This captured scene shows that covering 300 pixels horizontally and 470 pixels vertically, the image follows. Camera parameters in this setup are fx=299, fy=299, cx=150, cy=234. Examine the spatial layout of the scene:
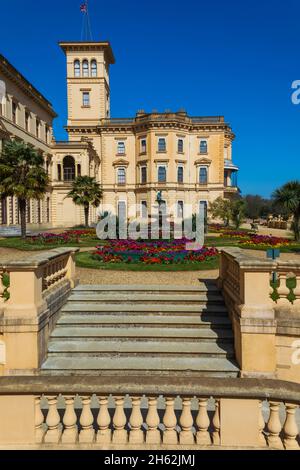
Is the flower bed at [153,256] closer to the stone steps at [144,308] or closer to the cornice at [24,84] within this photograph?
the stone steps at [144,308]

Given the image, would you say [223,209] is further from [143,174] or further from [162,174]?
[143,174]

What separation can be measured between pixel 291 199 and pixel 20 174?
1873 cm

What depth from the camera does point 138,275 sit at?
32.0 ft

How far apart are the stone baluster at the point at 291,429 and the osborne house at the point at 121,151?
39.1m

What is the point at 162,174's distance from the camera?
1804 inches

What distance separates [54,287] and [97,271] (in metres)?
3.97

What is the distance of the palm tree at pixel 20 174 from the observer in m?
21.1

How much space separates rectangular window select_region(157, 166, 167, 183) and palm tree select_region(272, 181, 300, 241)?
88.1ft

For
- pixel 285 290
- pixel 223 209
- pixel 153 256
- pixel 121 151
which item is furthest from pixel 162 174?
pixel 285 290

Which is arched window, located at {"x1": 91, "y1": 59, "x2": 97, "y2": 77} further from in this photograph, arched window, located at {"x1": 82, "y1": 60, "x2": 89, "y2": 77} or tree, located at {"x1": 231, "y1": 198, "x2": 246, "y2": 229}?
tree, located at {"x1": 231, "y1": 198, "x2": 246, "y2": 229}

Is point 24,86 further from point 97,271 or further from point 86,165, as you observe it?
point 97,271

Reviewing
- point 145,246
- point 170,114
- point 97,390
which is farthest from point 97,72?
point 97,390

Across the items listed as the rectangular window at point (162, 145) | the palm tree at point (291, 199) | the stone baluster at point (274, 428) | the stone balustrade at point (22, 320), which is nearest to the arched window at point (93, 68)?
the rectangular window at point (162, 145)

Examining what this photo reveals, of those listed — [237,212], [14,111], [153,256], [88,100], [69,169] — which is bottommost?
[153,256]
